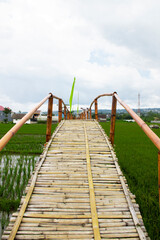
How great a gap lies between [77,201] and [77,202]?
0.04ft

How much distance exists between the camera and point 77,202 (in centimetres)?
212

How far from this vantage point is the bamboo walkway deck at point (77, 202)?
177cm

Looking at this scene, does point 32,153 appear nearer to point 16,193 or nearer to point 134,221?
point 16,193

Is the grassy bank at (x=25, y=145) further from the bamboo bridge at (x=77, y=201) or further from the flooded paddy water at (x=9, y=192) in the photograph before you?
the bamboo bridge at (x=77, y=201)

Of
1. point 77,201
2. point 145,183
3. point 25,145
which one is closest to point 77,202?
point 77,201

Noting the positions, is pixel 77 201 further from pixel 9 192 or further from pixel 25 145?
pixel 25 145

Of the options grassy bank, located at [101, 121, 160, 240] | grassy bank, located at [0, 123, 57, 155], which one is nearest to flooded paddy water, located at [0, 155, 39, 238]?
grassy bank, located at [0, 123, 57, 155]

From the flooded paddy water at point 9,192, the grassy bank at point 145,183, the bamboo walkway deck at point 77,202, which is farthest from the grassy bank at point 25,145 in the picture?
the bamboo walkway deck at point 77,202

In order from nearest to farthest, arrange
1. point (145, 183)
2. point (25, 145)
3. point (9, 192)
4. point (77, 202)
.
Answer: point (77, 202)
point (9, 192)
point (145, 183)
point (25, 145)

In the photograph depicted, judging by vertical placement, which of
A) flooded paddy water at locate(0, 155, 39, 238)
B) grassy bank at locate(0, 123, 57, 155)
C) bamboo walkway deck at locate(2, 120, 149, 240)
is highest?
bamboo walkway deck at locate(2, 120, 149, 240)

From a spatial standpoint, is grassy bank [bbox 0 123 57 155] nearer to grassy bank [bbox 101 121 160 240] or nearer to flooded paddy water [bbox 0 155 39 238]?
flooded paddy water [bbox 0 155 39 238]

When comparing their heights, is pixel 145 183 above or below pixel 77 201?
below

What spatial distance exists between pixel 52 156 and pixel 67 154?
0.92 feet

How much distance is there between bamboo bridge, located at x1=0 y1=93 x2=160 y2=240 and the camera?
1.77m
